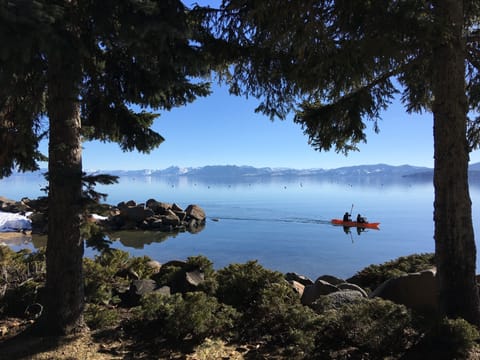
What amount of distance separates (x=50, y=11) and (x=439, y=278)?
17.3ft

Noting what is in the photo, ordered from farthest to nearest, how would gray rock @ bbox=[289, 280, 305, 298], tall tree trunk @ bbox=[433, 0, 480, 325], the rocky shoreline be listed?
1. the rocky shoreline
2. gray rock @ bbox=[289, 280, 305, 298]
3. tall tree trunk @ bbox=[433, 0, 480, 325]

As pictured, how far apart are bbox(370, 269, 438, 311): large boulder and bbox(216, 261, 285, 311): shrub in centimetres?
194

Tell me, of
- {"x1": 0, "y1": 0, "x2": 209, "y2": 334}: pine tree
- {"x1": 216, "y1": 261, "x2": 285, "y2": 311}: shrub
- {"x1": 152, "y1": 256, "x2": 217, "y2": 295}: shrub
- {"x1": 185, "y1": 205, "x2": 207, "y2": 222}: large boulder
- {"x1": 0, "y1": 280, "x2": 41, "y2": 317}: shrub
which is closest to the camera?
{"x1": 0, "y1": 0, "x2": 209, "y2": 334}: pine tree

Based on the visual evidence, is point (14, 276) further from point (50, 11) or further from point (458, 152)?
point (458, 152)

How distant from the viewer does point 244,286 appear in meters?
5.96

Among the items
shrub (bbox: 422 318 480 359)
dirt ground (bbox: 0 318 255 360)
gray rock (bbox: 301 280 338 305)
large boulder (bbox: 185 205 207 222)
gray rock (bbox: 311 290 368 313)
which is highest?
shrub (bbox: 422 318 480 359)

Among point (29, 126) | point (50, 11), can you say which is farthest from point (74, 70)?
point (29, 126)

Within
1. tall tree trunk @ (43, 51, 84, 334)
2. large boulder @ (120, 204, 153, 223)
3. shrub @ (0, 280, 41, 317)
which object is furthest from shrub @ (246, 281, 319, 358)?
large boulder @ (120, 204, 153, 223)

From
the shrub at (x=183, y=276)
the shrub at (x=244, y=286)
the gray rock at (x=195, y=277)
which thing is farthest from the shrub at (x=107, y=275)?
the shrub at (x=244, y=286)

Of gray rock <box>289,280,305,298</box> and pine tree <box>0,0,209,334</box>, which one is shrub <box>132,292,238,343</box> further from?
gray rock <box>289,280,305,298</box>

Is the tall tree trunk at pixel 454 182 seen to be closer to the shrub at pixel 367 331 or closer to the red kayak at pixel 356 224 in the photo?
the shrub at pixel 367 331

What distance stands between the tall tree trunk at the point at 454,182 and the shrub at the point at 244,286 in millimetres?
2580

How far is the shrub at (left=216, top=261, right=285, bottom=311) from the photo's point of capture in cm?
586

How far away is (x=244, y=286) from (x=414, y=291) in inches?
113
